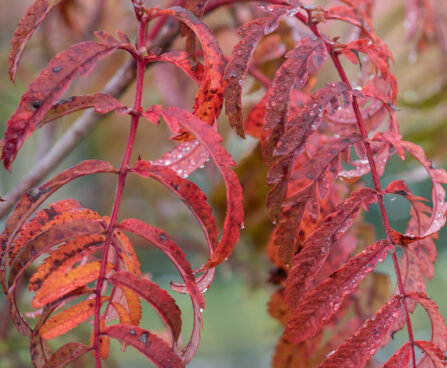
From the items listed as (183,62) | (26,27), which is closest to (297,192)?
(183,62)

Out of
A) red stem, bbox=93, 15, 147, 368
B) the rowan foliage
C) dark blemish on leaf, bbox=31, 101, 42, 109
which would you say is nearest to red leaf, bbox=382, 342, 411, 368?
the rowan foliage

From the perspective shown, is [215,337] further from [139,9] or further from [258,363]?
[139,9]

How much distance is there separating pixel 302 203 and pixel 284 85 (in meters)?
0.10

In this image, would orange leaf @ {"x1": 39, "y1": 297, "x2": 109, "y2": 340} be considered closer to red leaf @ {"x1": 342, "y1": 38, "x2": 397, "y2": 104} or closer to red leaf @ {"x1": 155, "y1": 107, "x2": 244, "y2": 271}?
red leaf @ {"x1": 155, "y1": 107, "x2": 244, "y2": 271}

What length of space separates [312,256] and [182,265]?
10 cm

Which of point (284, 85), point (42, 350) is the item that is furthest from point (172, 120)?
point (42, 350)

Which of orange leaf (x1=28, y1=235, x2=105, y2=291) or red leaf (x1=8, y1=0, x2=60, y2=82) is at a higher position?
red leaf (x1=8, y1=0, x2=60, y2=82)

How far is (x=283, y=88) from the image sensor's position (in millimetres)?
404

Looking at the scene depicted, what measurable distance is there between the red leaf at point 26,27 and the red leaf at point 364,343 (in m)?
0.33

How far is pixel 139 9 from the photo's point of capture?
435 mm

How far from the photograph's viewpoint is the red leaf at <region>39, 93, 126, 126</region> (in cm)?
39

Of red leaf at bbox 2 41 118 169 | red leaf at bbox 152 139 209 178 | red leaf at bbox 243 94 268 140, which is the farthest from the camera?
red leaf at bbox 243 94 268 140

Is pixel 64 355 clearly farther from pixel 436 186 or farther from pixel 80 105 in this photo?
pixel 436 186

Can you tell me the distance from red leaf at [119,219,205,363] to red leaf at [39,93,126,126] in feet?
0.30
